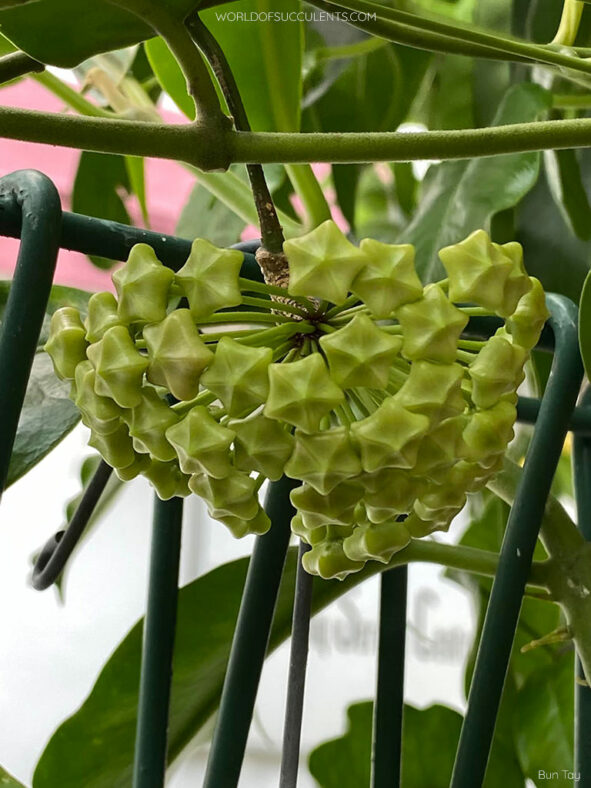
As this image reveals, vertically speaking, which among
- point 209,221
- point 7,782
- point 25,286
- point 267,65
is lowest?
point 7,782

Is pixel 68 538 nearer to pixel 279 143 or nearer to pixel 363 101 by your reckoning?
pixel 279 143

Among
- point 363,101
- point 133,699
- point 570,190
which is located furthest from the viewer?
point 363,101

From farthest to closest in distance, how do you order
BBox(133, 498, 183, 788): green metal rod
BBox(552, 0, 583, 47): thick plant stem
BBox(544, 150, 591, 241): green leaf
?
BBox(544, 150, 591, 241): green leaf < BBox(552, 0, 583, 47): thick plant stem < BBox(133, 498, 183, 788): green metal rod

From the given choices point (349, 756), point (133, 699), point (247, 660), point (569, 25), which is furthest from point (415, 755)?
point (569, 25)

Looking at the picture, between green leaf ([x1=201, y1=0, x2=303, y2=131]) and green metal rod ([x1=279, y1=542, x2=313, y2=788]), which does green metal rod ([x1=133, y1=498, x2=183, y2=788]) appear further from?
green leaf ([x1=201, y1=0, x2=303, y2=131])

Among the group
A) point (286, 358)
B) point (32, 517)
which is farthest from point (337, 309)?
point (32, 517)

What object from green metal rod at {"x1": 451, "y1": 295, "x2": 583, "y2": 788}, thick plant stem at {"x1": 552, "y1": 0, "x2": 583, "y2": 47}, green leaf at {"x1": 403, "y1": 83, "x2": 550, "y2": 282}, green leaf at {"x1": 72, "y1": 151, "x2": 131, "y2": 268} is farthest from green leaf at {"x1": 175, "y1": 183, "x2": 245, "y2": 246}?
green metal rod at {"x1": 451, "y1": 295, "x2": 583, "y2": 788}
